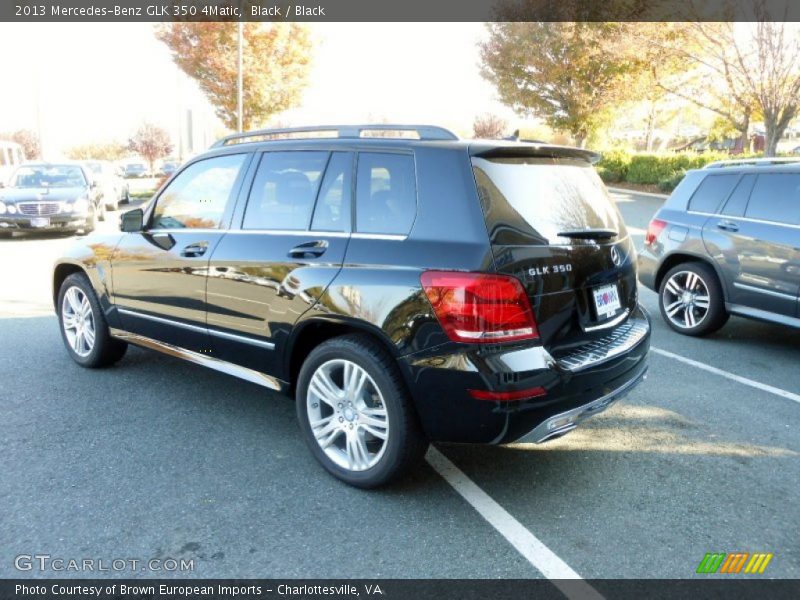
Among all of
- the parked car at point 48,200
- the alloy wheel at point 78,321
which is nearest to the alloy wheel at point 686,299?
the alloy wheel at point 78,321

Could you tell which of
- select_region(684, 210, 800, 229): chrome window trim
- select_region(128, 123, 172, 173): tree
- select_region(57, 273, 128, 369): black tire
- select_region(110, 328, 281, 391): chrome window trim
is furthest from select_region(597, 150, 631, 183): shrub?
select_region(128, 123, 172, 173): tree

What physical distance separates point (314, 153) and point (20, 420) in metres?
2.55

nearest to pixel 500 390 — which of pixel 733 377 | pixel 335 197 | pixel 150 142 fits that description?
pixel 335 197

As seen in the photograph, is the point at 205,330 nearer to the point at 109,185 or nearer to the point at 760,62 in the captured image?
the point at 109,185

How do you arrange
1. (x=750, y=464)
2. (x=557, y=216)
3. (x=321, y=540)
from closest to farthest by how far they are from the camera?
(x=321, y=540), (x=557, y=216), (x=750, y=464)

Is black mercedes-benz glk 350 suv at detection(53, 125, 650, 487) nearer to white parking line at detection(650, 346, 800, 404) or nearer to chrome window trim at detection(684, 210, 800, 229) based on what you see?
white parking line at detection(650, 346, 800, 404)

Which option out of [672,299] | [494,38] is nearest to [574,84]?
[494,38]

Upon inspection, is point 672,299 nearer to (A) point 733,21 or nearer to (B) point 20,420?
(B) point 20,420

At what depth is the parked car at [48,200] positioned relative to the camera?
12891 mm

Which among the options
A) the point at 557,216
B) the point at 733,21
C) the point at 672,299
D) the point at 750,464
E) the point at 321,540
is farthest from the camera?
the point at 733,21

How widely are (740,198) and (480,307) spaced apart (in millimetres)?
4361

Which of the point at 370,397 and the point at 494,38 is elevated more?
the point at 494,38

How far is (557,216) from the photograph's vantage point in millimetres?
3238

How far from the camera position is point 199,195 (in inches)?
168
